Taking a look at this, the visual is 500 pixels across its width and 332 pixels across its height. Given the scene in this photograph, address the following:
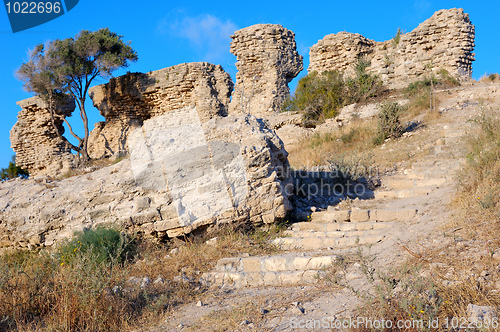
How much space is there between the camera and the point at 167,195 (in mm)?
4891

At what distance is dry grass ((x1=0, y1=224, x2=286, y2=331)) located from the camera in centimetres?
302

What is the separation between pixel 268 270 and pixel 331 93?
39.5ft

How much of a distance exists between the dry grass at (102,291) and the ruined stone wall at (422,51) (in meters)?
12.9

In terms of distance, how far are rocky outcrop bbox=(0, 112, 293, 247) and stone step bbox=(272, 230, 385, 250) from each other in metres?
0.45

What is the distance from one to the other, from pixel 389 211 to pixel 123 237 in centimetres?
357

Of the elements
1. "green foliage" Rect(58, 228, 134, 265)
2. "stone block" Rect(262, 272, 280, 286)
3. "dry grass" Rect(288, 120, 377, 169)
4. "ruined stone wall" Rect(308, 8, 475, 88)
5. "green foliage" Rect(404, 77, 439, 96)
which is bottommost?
"stone block" Rect(262, 272, 280, 286)

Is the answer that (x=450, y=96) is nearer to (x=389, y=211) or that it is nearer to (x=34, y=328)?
(x=389, y=211)

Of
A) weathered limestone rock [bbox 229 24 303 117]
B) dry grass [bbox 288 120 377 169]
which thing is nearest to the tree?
weathered limestone rock [bbox 229 24 303 117]

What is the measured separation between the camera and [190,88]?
16.1 meters

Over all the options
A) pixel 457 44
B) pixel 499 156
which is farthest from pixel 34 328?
pixel 457 44

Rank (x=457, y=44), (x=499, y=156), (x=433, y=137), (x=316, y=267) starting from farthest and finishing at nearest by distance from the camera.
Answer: (x=457, y=44), (x=433, y=137), (x=499, y=156), (x=316, y=267)

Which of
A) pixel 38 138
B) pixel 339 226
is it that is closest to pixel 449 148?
pixel 339 226

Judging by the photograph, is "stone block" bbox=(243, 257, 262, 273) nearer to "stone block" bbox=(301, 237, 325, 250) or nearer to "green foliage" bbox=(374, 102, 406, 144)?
"stone block" bbox=(301, 237, 325, 250)

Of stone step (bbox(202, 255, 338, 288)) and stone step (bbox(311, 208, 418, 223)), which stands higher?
stone step (bbox(311, 208, 418, 223))
